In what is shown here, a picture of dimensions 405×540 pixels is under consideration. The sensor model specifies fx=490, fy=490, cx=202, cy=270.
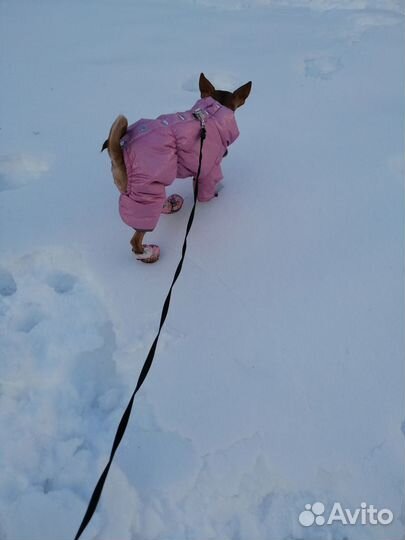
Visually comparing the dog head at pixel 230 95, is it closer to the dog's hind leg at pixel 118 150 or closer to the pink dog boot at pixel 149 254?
the dog's hind leg at pixel 118 150

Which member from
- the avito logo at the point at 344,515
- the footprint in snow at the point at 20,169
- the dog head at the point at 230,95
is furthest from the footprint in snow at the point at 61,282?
the avito logo at the point at 344,515

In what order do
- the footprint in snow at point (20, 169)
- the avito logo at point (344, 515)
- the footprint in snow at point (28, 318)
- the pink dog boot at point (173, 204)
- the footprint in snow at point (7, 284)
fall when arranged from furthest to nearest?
1. the footprint in snow at point (20, 169)
2. the pink dog boot at point (173, 204)
3. the footprint in snow at point (7, 284)
4. the footprint in snow at point (28, 318)
5. the avito logo at point (344, 515)

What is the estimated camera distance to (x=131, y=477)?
1.54 m

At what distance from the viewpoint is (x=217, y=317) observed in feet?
6.22

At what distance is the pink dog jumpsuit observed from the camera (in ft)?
5.85

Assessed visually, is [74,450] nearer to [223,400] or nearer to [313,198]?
[223,400]

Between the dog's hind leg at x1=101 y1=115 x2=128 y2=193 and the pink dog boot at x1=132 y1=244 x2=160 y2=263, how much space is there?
301mm

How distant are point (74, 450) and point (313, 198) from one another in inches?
59.3

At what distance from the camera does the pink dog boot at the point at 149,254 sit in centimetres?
206

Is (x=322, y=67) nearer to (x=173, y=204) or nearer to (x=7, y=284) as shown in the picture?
(x=173, y=204)

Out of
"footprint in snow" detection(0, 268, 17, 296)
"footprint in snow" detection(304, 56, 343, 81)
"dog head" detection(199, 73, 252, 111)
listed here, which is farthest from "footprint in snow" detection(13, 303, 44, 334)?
"footprint in snow" detection(304, 56, 343, 81)

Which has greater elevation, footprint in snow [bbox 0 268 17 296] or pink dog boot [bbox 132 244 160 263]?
pink dog boot [bbox 132 244 160 263]

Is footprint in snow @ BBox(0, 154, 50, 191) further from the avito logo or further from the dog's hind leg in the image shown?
the avito logo

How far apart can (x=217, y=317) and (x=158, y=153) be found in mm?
657
